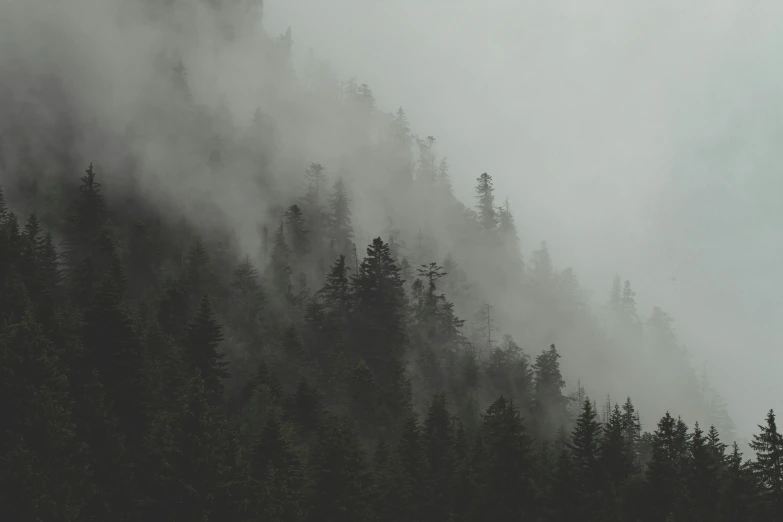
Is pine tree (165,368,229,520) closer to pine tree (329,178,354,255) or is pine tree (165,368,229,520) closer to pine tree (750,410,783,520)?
pine tree (750,410,783,520)

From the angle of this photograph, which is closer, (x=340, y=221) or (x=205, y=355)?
(x=205, y=355)

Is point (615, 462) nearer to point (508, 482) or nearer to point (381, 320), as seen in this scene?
point (508, 482)

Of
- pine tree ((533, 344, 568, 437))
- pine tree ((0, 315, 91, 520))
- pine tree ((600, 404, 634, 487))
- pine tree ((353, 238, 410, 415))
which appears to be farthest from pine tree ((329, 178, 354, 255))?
pine tree ((0, 315, 91, 520))

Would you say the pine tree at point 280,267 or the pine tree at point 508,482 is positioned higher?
the pine tree at point 280,267

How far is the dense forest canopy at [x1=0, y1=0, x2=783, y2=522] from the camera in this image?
4359 centimetres

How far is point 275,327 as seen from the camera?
95250mm

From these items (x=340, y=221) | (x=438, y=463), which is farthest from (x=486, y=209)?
(x=438, y=463)

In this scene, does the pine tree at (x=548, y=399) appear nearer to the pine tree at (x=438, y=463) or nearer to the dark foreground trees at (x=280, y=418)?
the dark foreground trees at (x=280, y=418)

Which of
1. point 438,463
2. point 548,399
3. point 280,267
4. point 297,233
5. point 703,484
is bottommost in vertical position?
point 703,484

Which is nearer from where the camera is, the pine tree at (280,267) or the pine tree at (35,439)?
the pine tree at (35,439)

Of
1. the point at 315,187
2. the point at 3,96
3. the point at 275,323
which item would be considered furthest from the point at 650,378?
the point at 3,96

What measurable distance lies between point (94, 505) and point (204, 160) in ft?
303

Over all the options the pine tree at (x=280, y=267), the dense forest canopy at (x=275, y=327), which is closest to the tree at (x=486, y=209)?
the dense forest canopy at (x=275, y=327)

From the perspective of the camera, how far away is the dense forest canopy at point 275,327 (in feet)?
143
